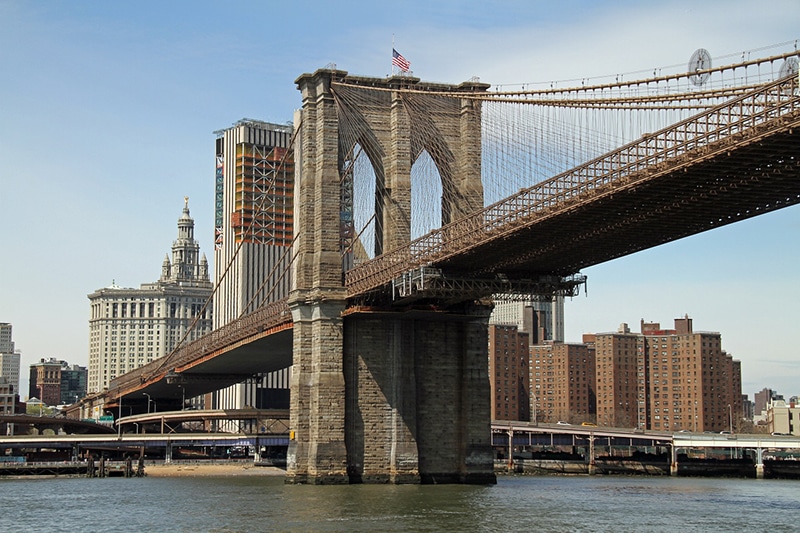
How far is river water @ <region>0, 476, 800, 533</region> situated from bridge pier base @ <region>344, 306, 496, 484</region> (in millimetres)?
2384

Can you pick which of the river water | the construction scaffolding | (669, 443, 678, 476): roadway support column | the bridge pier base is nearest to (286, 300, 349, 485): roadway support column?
the bridge pier base

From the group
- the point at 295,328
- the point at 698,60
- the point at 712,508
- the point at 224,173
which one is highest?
the point at 224,173

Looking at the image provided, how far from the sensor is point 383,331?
71375mm

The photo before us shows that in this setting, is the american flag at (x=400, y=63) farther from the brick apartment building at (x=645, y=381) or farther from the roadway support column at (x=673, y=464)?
the brick apartment building at (x=645, y=381)

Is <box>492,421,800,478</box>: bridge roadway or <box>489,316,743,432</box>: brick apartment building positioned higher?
<box>489,316,743,432</box>: brick apartment building

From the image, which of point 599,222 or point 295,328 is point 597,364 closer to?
point 295,328

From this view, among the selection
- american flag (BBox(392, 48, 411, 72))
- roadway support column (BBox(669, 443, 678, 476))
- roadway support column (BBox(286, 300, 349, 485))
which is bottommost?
roadway support column (BBox(669, 443, 678, 476))

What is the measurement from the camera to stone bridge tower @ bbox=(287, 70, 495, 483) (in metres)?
69.9

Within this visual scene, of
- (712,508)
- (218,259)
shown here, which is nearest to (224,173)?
(218,259)

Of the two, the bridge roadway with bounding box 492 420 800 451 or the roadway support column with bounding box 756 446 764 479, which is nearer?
the roadway support column with bounding box 756 446 764 479

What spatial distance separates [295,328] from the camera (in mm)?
72000

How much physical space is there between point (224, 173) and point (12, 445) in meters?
95.0

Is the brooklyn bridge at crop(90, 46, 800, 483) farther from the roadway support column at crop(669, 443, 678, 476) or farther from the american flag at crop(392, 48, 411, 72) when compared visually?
the roadway support column at crop(669, 443, 678, 476)

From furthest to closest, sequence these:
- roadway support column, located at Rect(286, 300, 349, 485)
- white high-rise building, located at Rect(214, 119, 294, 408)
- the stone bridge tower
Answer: white high-rise building, located at Rect(214, 119, 294, 408) < the stone bridge tower < roadway support column, located at Rect(286, 300, 349, 485)
